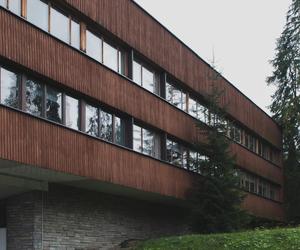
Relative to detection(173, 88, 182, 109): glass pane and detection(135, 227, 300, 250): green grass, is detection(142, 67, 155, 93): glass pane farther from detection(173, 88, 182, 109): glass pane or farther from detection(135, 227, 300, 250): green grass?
detection(135, 227, 300, 250): green grass

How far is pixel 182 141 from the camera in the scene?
3247 centimetres

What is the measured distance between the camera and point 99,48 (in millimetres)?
25438

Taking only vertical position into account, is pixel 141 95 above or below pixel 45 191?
above

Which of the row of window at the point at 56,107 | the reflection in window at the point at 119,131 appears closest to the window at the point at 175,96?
the reflection in window at the point at 119,131

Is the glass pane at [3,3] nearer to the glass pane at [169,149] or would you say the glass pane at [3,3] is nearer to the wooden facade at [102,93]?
the wooden facade at [102,93]

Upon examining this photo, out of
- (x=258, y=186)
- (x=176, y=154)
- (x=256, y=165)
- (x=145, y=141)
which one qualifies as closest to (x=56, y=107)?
(x=145, y=141)

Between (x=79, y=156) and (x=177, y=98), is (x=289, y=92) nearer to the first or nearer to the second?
(x=177, y=98)

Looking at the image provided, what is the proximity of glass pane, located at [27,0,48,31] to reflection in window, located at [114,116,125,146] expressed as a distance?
5.96 m

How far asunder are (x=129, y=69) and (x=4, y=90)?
8825 millimetres

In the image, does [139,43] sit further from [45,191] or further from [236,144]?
[236,144]

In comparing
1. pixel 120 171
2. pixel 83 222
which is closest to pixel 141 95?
pixel 120 171

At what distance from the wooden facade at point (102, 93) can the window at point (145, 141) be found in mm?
471

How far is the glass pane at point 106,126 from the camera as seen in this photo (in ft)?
82.2

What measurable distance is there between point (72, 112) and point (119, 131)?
3779 mm
